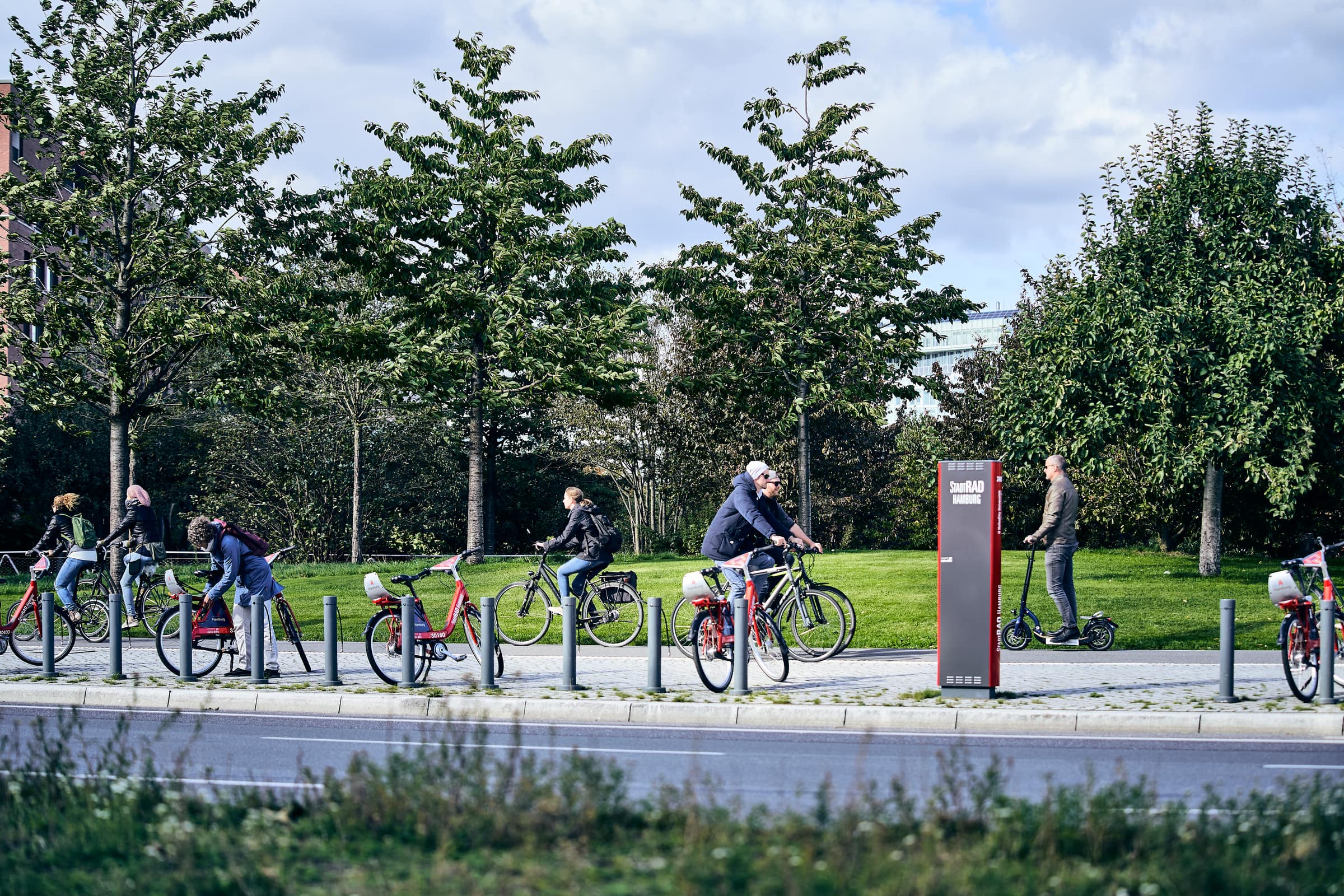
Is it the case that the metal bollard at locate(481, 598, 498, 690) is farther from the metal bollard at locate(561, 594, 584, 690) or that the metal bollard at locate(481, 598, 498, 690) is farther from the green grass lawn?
the green grass lawn

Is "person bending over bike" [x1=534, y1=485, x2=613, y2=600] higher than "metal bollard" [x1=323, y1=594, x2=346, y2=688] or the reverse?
higher

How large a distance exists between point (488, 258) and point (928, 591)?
577 inches

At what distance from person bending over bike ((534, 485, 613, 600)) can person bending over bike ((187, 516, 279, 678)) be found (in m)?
3.11

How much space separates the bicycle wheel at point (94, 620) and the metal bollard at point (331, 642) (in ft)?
18.8

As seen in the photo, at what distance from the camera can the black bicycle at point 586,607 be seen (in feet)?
47.8

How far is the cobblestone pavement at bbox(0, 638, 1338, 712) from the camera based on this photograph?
10078 mm

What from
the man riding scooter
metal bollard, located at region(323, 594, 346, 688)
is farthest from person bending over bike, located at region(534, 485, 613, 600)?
the man riding scooter

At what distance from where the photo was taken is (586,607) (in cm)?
1457

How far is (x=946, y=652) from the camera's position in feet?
33.4

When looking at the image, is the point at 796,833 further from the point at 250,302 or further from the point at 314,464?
the point at 314,464

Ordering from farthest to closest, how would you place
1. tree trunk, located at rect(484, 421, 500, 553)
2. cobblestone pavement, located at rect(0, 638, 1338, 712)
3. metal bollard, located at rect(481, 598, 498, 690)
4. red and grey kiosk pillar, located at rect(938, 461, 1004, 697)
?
tree trunk, located at rect(484, 421, 500, 553) → metal bollard, located at rect(481, 598, 498, 690) → cobblestone pavement, located at rect(0, 638, 1338, 712) → red and grey kiosk pillar, located at rect(938, 461, 1004, 697)

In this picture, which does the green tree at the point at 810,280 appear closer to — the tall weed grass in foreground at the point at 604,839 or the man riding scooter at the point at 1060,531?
the man riding scooter at the point at 1060,531

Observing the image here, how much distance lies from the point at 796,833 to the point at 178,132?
2229 centimetres

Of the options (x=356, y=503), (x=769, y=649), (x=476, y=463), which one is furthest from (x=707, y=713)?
(x=356, y=503)
